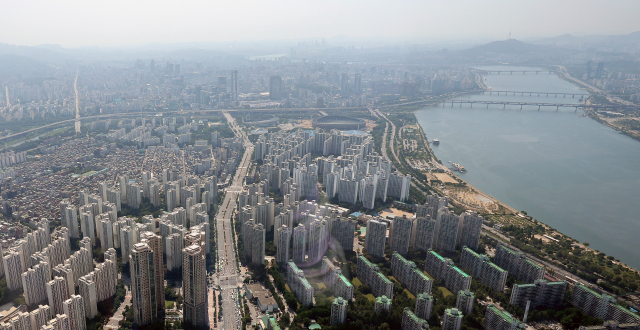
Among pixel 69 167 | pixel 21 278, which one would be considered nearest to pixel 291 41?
pixel 69 167

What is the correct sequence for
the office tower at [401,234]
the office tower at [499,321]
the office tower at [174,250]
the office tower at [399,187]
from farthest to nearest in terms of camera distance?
the office tower at [399,187] < the office tower at [401,234] < the office tower at [174,250] < the office tower at [499,321]

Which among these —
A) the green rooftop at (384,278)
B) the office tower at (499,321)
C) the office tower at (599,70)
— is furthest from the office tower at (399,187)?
the office tower at (599,70)

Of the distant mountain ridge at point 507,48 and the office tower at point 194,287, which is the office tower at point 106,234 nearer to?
the office tower at point 194,287

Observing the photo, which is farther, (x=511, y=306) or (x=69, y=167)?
(x=69, y=167)

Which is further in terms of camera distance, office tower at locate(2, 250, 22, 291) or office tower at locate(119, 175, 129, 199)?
office tower at locate(119, 175, 129, 199)

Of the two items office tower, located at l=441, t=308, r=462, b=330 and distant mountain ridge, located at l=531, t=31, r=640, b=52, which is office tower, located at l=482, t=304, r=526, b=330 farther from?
distant mountain ridge, located at l=531, t=31, r=640, b=52

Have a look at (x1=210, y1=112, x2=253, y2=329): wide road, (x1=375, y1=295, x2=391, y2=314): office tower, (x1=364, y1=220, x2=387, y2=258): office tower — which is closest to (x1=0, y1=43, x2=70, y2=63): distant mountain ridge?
(x1=210, y1=112, x2=253, y2=329): wide road

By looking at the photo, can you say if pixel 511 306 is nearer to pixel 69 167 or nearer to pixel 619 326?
pixel 619 326
